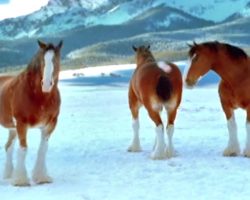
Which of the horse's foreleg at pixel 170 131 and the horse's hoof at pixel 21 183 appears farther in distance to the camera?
the horse's foreleg at pixel 170 131

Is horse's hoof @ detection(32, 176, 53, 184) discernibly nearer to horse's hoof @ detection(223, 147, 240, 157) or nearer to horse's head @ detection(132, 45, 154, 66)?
horse's hoof @ detection(223, 147, 240, 157)

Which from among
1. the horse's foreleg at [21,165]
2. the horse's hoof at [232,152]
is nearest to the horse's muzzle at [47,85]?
the horse's foreleg at [21,165]

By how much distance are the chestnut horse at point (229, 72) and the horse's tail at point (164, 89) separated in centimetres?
30

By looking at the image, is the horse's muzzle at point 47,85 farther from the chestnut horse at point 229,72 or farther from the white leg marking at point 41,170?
the chestnut horse at point 229,72

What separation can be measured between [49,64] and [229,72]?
3.48m

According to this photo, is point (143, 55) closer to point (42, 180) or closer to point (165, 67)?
point (165, 67)

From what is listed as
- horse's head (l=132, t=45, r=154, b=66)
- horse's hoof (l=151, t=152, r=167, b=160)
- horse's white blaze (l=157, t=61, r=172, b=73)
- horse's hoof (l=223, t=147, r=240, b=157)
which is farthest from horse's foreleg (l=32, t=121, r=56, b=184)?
horse's head (l=132, t=45, r=154, b=66)

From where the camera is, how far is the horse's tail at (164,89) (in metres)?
10.2

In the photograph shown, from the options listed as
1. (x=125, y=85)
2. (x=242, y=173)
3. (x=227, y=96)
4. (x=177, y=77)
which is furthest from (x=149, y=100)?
(x=125, y=85)

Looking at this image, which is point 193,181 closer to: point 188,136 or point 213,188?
point 213,188

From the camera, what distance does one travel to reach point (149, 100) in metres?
10.4

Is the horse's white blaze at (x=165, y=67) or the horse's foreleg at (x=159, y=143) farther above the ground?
the horse's white blaze at (x=165, y=67)

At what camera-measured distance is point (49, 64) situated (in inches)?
318

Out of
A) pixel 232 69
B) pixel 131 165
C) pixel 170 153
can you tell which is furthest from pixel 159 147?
pixel 232 69
